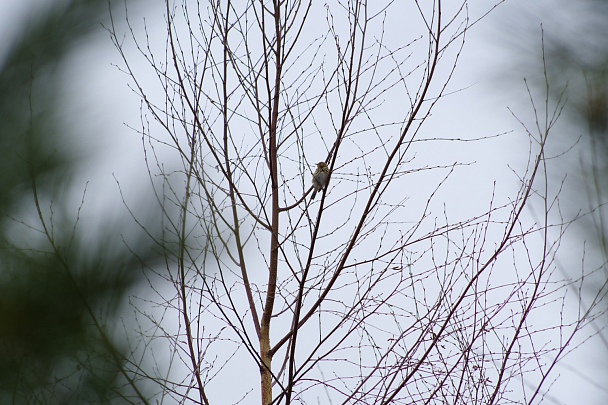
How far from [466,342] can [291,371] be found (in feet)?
3.61

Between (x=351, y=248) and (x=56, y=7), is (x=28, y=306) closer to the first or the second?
(x=56, y=7)

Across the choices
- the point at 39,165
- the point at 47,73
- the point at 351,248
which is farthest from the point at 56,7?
the point at 351,248

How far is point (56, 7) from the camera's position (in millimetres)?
1054

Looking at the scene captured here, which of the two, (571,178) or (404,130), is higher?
(404,130)

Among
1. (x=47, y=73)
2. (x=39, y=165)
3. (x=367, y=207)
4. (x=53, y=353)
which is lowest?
(x=53, y=353)

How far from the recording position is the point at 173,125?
3.46 m

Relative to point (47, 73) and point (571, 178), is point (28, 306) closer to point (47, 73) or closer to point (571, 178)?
point (47, 73)

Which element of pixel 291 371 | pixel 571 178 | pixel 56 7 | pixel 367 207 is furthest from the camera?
pixel 367 207

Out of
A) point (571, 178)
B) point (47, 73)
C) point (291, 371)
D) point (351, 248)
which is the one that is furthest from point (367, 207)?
point (47, 73)

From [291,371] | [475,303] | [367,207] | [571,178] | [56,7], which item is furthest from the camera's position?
[475,303]

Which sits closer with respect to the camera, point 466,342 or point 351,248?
point 351,248

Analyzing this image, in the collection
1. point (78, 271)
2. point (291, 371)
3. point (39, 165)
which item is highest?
point (291, 371)

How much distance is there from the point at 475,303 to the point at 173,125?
176cm

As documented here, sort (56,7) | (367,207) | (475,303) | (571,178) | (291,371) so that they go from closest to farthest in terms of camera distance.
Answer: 1. (56,7)
2. (571,178)
3. (291,371)
4. (367,207)
5. (475,303)
